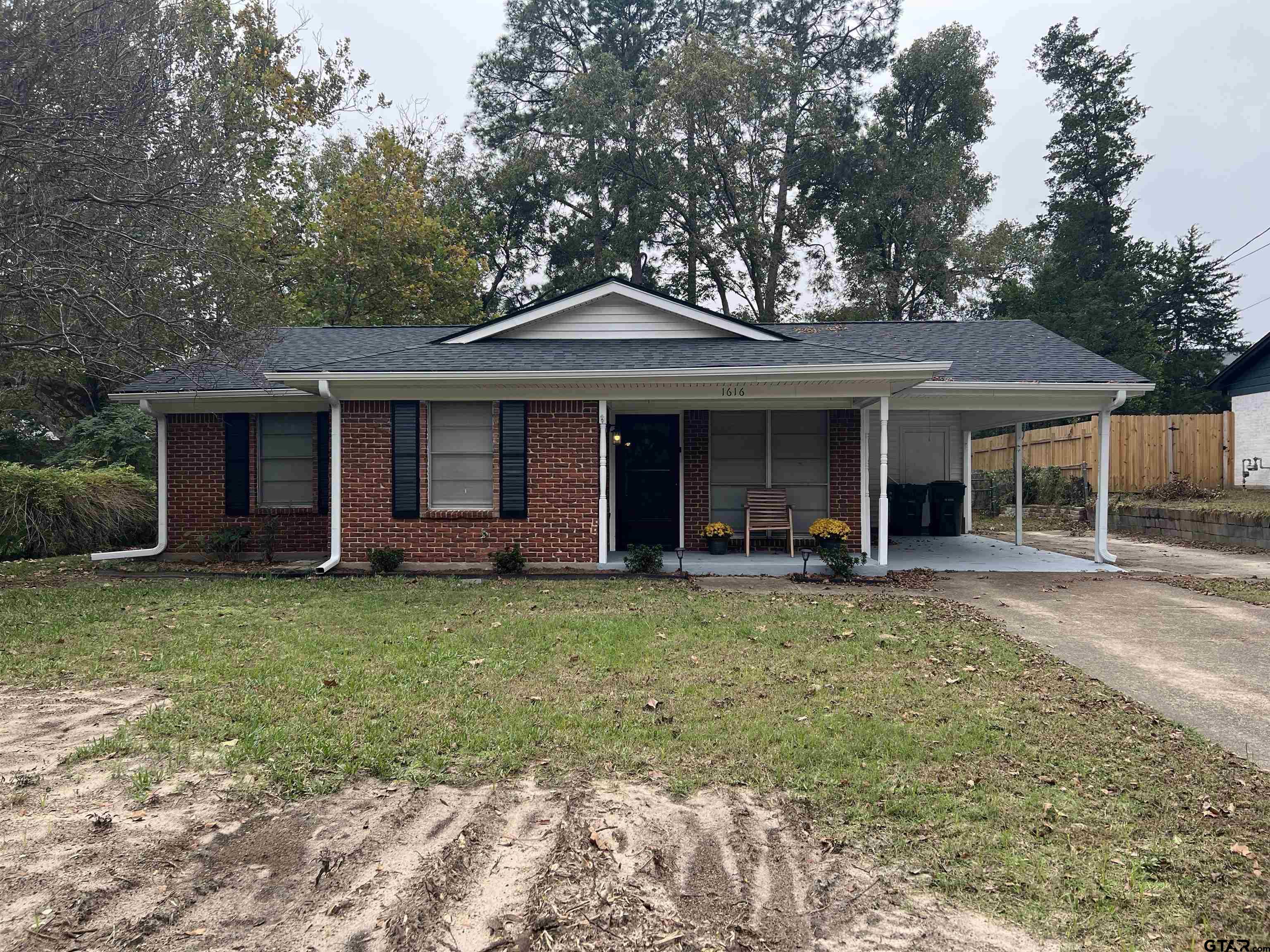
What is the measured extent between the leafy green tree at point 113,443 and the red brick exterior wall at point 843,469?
13209 mm

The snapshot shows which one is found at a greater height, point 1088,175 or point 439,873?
point 1088,175

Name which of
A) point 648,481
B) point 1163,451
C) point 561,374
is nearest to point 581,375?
point 561,374

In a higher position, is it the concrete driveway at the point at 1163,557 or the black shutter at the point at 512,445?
the black shutter at the point at 512,445

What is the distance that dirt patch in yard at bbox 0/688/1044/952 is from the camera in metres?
2.41

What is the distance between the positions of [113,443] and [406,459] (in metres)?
9.81

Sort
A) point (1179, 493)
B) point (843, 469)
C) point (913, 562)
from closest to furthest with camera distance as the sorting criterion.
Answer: point (913, 562) < point (843, 469) < point (1179, 493)

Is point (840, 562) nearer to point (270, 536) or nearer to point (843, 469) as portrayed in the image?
point (843, 469)

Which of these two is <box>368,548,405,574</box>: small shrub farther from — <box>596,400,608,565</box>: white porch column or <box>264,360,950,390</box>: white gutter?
<box>596,400,608,565</box>: white porch column

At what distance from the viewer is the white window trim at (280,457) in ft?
37.8

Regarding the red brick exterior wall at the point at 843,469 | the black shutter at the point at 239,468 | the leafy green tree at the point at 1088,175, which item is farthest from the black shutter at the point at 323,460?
the leafy green tree at the point at 1088,175

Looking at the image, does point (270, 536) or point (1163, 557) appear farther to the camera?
point (1163, 557)

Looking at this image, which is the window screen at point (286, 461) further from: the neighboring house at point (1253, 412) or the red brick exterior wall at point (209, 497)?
the neighboring house at point (1253, 412)

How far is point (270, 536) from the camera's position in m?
11.2

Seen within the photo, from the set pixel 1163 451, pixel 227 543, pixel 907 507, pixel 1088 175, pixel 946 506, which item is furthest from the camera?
pixel 1088 175
